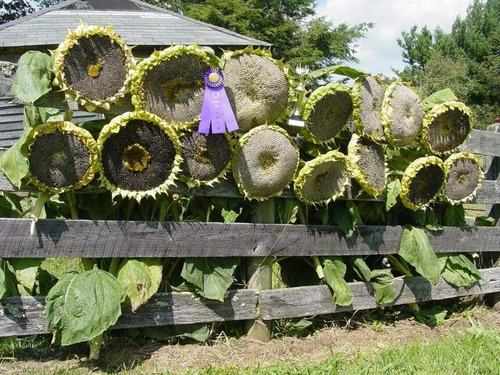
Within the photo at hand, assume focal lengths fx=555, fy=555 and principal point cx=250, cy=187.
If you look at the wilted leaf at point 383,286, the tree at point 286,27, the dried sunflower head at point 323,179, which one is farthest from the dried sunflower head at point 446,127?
the tree at point 286,27

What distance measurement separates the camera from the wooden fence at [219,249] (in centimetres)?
307

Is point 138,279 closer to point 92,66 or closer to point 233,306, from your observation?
point 233,306

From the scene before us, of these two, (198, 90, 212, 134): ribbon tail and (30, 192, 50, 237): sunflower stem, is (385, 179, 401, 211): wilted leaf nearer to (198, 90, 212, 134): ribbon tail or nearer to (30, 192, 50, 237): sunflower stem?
(198, 90, 212, 134): ribbon tail

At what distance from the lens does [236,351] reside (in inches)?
137

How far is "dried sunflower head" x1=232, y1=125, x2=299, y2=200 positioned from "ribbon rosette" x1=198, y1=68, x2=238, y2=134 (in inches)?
8.5

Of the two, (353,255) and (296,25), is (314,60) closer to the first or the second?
(296,25)

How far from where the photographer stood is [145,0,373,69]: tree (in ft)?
85.0

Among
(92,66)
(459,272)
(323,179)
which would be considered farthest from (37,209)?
(459,272)

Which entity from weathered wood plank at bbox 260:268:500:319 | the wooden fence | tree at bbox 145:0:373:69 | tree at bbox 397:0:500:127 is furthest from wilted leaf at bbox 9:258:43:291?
tree at bbox 397:0:500:127

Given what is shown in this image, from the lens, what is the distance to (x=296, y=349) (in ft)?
12.0

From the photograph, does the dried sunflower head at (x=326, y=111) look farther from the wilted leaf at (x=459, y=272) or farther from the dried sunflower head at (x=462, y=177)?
the wilted leaf at (x=459, y=272)

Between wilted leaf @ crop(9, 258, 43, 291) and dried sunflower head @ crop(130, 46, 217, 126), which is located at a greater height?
dried sunflower head @ crop(130, 46, 217, 126)

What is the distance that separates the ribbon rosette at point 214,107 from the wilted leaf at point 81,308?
104 cm

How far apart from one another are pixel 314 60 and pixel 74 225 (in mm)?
23817
